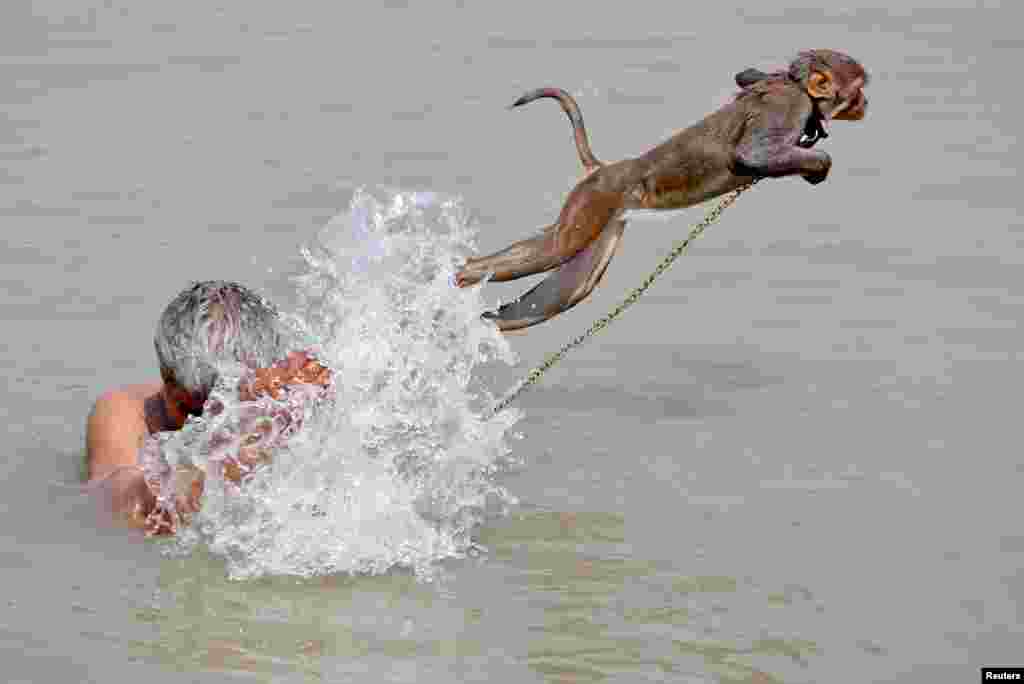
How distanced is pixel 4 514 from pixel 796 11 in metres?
10.9

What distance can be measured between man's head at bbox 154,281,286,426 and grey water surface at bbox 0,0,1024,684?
75 centimetres

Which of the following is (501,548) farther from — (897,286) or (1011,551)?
(897,286)

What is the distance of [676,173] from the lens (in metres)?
6.99

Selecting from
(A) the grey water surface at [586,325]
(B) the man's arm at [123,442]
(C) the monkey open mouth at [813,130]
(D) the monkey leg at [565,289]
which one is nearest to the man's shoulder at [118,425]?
(B) the man's arm at [123,442]

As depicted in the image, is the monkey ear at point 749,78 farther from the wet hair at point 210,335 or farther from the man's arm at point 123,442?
the man's arm at point 123,442

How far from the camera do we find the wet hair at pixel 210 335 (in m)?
5.54

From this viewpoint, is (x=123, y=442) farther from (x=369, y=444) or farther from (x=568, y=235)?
(x=568, y=235)

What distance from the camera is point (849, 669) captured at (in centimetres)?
546

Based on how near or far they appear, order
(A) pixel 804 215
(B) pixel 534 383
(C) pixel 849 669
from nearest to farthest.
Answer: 1. (C) pixel 849 669
2. (B) pixel 534 383
3. (A) pixel 804 215

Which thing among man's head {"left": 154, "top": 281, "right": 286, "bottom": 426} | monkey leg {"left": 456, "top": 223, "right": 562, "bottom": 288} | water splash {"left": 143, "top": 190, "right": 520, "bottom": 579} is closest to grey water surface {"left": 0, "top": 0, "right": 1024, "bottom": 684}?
water splash {"left": 143, "top": 190, "right": 520, "bottom": 579}

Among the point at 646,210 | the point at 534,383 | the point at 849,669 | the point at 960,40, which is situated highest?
the point at 960,40

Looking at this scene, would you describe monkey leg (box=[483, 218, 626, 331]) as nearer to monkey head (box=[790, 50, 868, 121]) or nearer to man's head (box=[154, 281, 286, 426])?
monkey head (box=[790, 50, 868, 121])

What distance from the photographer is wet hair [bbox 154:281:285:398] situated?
554 cm

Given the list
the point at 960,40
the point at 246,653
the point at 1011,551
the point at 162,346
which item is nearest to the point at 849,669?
the point at 1011,551
